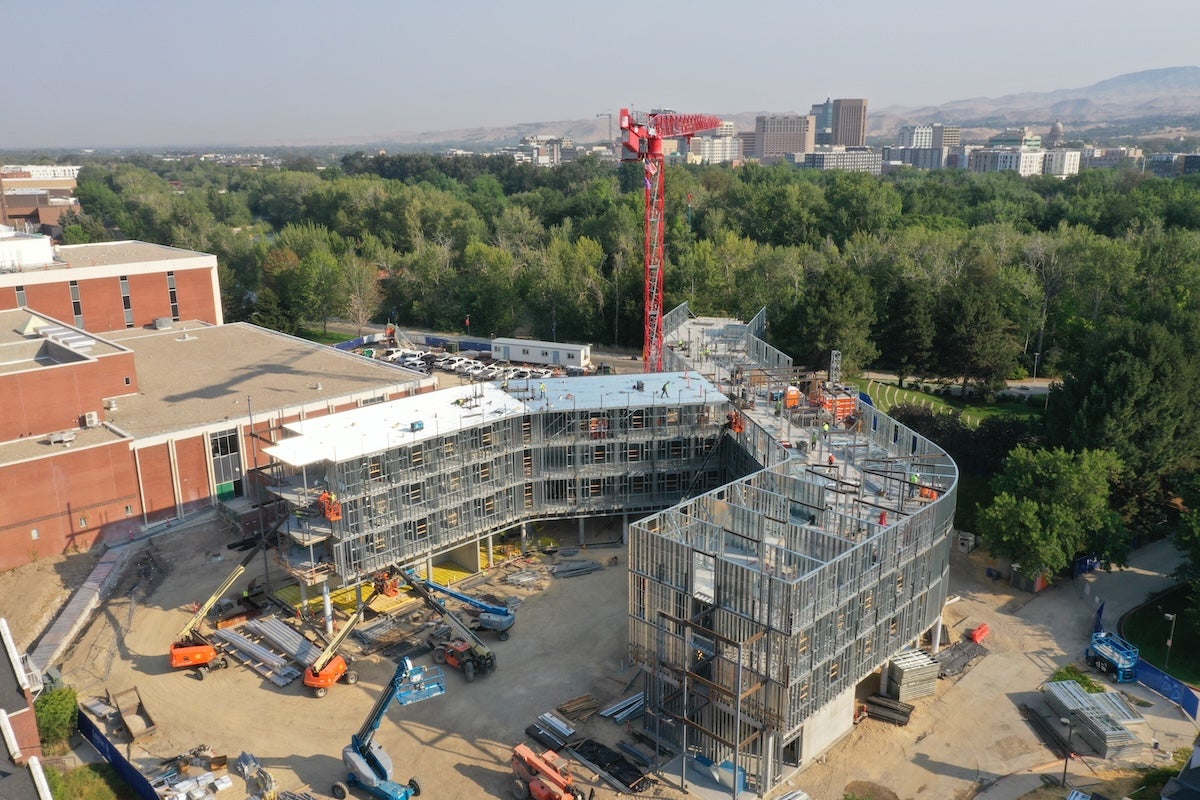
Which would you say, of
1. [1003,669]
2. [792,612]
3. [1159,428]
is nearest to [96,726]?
[792,612]

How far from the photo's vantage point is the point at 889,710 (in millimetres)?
27359

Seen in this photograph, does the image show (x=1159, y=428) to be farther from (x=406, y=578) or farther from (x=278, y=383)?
(x=278, y=383)

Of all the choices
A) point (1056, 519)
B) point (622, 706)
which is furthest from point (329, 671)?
point (1056, 519)

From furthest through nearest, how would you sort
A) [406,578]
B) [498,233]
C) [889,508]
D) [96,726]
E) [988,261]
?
1. [498,233]
2. [988,261]
3. [406,578]
4. [889,508]
5. [96,726]

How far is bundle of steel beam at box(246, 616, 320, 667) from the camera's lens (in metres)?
29.5

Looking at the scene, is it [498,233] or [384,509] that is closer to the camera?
[384,509]

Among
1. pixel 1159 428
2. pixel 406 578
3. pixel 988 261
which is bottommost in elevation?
pixel 406 578

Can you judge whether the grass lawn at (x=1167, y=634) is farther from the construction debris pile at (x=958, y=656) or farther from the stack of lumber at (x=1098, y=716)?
the construction debris pile at (x=958, y=656)

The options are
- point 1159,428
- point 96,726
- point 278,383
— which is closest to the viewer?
point 96,726

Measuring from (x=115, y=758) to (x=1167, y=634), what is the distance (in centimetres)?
3536

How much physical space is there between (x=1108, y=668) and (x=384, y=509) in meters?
25.8

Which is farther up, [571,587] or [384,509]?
[384,509]

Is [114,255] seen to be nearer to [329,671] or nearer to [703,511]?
[329,671]

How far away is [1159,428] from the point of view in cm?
3900
